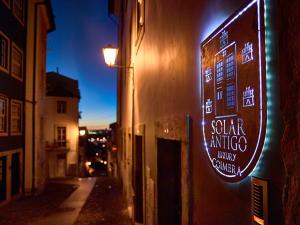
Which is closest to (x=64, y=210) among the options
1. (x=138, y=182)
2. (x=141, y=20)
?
(x=138, y=182)

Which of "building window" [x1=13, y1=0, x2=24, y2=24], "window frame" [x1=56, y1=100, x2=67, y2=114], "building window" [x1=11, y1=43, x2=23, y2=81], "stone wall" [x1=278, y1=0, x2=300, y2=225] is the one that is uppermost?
"building window" [x1=13, y1=0, x2=24, y2=24]

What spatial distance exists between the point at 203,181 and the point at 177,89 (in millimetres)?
1401

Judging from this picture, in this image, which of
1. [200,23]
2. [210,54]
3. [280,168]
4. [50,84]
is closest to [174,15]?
[200,23]

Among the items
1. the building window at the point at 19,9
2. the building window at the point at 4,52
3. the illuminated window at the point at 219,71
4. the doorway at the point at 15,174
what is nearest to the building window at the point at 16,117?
the doorway at the point at 15,174

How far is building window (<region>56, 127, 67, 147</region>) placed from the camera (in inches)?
1316

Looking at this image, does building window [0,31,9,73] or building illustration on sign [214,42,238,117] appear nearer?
building illustration on sign [214,42,238,117]

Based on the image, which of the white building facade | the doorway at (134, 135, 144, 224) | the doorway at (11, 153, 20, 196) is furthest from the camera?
the white building facade

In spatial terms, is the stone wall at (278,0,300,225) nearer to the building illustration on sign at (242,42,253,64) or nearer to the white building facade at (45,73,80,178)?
the building illustration on sign at (242,42,253,64)

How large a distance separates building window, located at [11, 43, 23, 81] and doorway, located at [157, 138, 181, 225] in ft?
39.9

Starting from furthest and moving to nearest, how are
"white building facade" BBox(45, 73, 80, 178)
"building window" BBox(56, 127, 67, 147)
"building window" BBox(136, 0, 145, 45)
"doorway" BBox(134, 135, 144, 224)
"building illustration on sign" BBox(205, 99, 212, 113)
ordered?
"building window" BBox(56, 127, 67, 147)
"white building facade" BBox(45, 73, 80, 178)
"doorway" BBox(134, 135, 144, 224)
"building window" BBox(136, 0, 145, 45)
"building illustration on sign" BBox(205, 99, 212, 113)

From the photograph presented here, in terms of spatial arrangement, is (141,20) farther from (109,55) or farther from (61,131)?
(61,131)

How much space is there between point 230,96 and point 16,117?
15449 mm

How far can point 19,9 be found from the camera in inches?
650

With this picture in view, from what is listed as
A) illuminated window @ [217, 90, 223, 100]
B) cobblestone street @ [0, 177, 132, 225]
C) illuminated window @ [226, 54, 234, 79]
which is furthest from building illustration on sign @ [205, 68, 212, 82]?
cobblestone street @ [0, 177, 132, 225]
